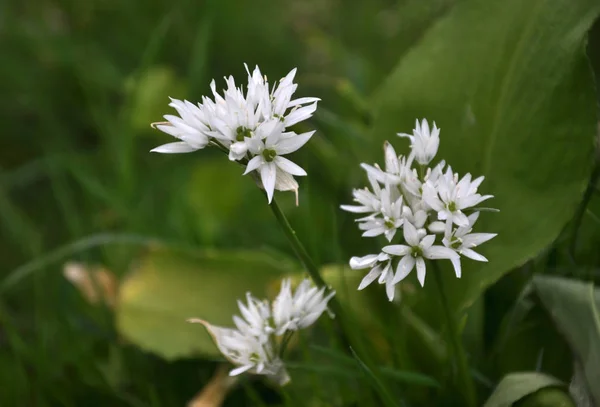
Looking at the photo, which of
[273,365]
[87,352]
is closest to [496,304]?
[273,365]

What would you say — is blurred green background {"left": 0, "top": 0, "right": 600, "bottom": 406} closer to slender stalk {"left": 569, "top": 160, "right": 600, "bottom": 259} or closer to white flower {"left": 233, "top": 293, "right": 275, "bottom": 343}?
slender stalk {"left": 569, "top": 160, "right": 600, "bottom": 259}

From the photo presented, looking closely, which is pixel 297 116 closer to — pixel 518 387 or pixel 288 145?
pixel 288 145

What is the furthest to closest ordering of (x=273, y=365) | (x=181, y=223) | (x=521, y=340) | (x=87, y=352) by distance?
(x=181, y=223), (x=87, y=352), (x=521, y=340), (x=273, y=365)

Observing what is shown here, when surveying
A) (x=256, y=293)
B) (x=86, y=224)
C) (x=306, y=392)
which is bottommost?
(x=306, y=392)

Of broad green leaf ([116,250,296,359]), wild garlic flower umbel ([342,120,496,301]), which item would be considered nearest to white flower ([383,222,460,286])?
wild garlic flower umbel ([342,120,496,301])

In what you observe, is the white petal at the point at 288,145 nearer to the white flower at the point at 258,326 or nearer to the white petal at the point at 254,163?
the white petal at the point at 254,163

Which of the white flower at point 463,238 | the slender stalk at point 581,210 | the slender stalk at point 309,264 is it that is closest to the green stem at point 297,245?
the slender stalk at point 309,264

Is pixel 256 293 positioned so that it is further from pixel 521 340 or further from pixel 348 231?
pixel 521 340
